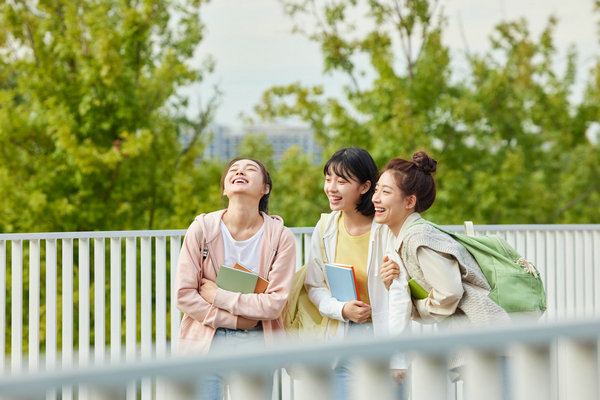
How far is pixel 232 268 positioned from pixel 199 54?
12191mm

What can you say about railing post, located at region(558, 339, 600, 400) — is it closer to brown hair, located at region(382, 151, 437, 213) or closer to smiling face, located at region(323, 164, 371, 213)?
brown hair, located at region(382, 151, 437, 213)

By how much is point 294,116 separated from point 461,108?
4.36m

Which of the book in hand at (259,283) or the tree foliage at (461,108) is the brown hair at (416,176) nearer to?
the book in hand at (259,283)

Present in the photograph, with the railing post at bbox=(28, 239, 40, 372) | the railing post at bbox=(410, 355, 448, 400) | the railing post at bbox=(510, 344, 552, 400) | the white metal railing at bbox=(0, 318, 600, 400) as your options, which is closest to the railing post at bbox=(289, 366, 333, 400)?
the white metal railing at bbox=(0, 318, 600, 400)

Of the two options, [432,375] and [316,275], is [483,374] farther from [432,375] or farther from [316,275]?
[316,275]

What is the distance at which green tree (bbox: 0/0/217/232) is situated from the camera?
432 inches

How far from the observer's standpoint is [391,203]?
296cm

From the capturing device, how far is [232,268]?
9.81 feet

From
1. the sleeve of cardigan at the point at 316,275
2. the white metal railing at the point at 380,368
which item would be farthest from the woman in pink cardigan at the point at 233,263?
the white metal railing at the point at 380,368

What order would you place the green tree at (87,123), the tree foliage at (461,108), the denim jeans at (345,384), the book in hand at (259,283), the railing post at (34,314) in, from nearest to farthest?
the denim jeans at (345,384) < the book in hand at (259,283) < the railing post at (34,314) < the green tree at (87,123) < the tree foliage at (461,108)

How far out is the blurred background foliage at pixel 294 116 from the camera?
37.4 feet

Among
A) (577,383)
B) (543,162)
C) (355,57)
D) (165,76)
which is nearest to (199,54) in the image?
(165,76)

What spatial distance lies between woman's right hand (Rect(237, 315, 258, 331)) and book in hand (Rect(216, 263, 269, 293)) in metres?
0.13

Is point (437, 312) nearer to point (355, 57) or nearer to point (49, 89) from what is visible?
point (49, 89)
